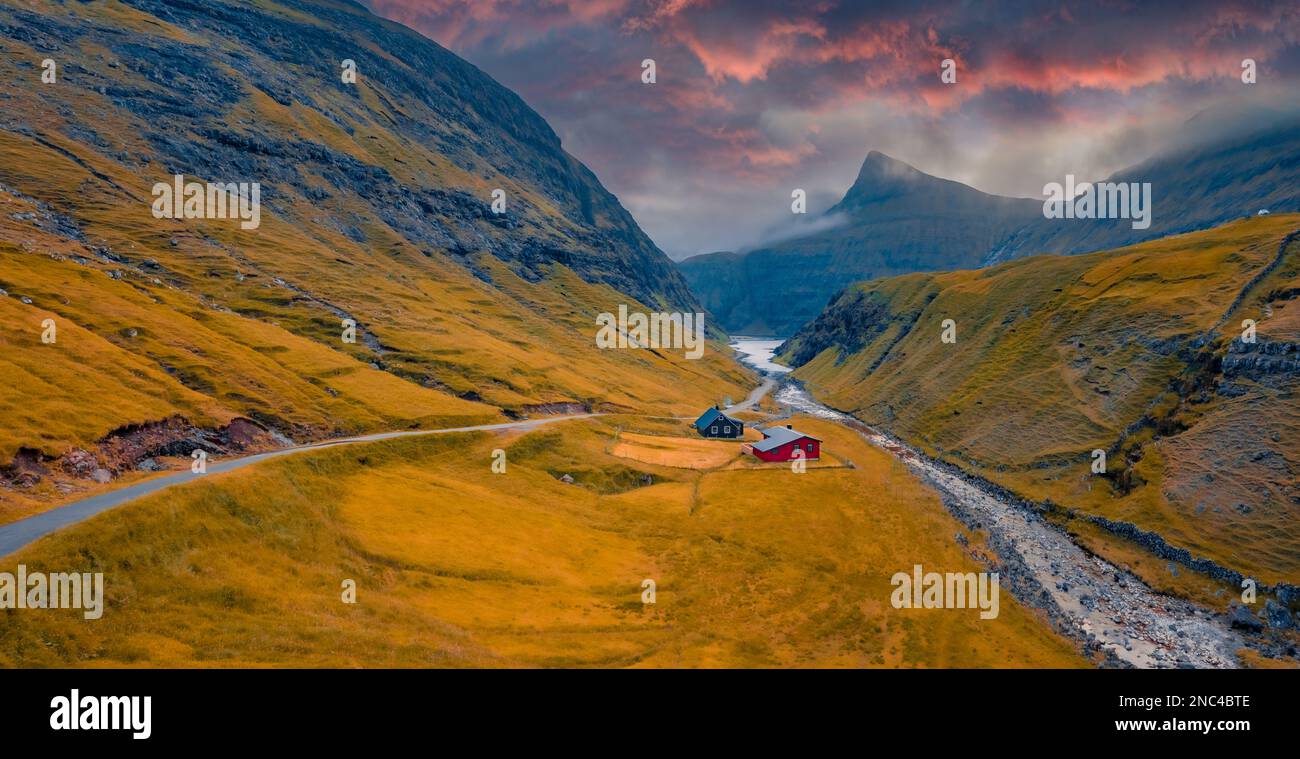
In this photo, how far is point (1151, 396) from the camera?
9169 cm

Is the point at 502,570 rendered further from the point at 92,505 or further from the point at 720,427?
the point at 720,427

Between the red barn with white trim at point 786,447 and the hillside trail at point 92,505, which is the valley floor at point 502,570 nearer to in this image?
the hillside trail at point 92,505

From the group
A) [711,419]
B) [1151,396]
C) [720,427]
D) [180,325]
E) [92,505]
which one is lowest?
[92,505]

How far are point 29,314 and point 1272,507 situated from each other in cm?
13872

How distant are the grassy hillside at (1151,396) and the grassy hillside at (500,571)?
83.4 ft

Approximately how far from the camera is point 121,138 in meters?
177

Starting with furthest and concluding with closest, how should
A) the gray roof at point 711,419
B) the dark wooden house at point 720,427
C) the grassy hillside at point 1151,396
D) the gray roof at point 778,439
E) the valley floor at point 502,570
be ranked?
the gray roof at point 711,419
the dark wooden house at point 720,427
the gray roof at point 778,439
the grassy hillside at point 1151,396
the valley floor at point 502,570

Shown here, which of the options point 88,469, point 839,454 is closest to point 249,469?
point 88,469

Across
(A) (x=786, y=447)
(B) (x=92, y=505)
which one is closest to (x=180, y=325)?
(B) (x=92, y=505)

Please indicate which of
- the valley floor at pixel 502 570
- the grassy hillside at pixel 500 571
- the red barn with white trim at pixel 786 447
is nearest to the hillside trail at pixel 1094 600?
the valley floor at pixel 502 570

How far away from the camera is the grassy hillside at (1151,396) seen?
67125mm

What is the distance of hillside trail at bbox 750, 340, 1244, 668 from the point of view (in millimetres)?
50062

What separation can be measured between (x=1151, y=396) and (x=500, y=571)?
339 feet

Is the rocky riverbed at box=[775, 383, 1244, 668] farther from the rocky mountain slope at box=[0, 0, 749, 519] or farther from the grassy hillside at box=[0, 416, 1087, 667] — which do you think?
the rocky mountain slope at box=[0, 0, 749, 519]
